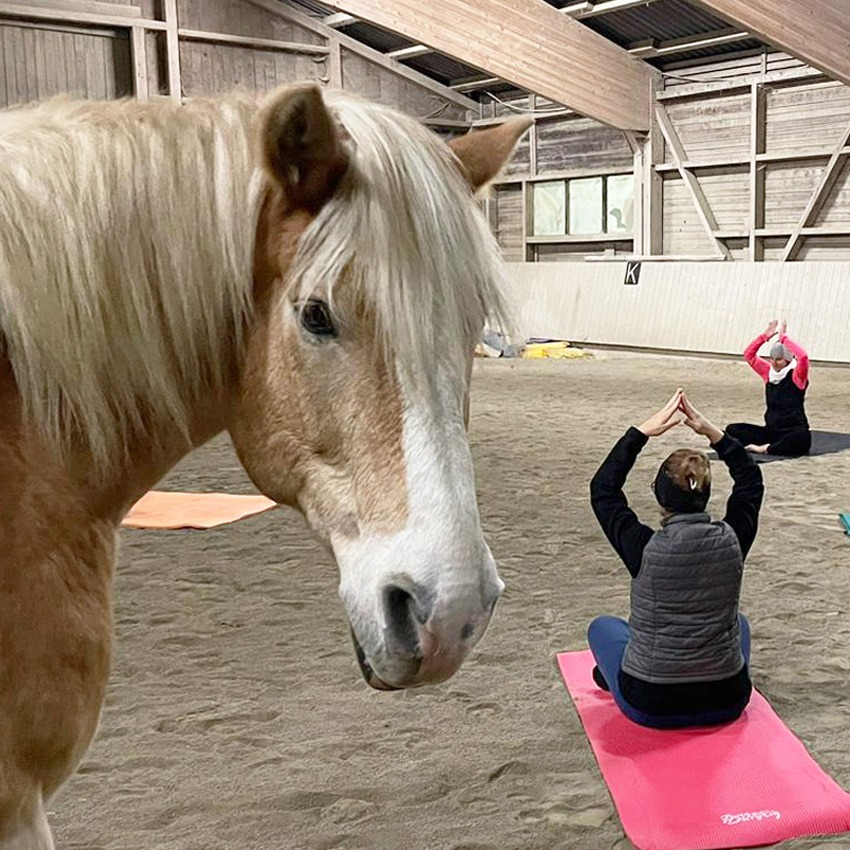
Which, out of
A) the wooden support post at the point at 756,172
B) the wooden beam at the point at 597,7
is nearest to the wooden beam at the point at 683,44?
the wooden beam at the point at 597,7

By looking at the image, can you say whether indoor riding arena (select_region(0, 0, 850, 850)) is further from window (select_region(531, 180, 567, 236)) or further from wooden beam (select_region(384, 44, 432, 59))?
window (select_region(531, 180, 567, 236))

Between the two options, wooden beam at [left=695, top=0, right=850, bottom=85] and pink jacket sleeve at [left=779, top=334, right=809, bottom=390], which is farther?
wooden beam at [left=695, top=0, right=850, bottom=85]

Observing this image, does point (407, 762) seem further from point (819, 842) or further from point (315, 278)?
point (315, 278)

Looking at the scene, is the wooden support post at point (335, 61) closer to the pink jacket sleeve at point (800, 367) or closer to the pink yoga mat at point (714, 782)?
the pink jacket sleeve at point (800, 367)

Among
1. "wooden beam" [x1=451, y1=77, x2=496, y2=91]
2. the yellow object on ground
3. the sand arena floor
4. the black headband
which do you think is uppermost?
"wooden beam" [x1=451, y1=77, x2=496, y2=91]

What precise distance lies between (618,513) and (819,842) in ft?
3.46

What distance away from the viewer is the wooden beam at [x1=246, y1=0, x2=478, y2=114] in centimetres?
1408

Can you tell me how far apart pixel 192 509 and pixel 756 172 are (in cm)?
988

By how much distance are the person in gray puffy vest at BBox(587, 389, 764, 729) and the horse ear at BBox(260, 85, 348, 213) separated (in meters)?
1.65

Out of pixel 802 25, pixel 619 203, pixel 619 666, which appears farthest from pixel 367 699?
Answer: pixel 619 203

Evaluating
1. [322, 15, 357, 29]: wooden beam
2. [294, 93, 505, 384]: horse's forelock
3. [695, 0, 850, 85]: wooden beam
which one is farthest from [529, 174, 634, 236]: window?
[294, 93, 505, 384]: horse's forelock

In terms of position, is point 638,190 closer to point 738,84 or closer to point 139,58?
point 738,84

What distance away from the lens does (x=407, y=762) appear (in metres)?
2.48

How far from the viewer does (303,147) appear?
3.81 ft
